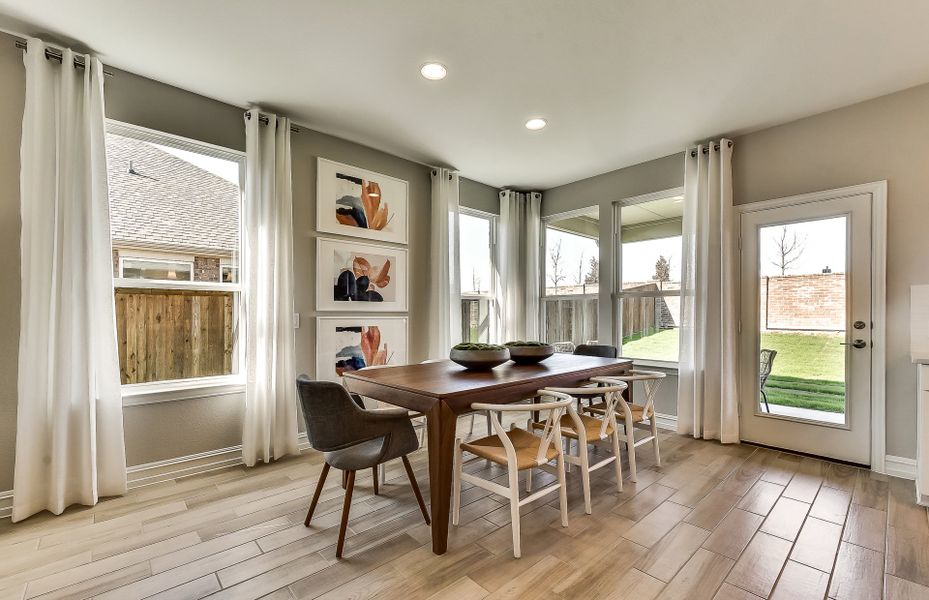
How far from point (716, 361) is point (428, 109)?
3286 millimetres

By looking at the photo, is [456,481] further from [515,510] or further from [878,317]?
[878,317]

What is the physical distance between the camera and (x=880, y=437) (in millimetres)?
2992

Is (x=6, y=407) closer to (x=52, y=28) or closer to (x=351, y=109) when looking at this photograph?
(x=52, y=28)

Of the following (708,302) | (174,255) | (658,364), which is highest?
(174,255)

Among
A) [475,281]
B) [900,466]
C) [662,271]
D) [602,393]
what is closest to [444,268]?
[475,281]

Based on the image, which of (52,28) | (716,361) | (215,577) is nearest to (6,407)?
(215,577)

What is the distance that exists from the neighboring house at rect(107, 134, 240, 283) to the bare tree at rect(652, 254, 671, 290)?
158 inches

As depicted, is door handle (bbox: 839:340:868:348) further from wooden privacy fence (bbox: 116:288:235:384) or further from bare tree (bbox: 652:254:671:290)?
wooden privacy fence (bbox: 116:288:235:384)

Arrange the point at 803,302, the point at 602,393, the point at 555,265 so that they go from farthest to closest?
the point at 555,265 → the point at 803,302 → the point at 602,393

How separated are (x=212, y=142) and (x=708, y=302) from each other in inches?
170

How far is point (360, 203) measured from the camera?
3906 mm

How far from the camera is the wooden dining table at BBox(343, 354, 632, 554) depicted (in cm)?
196

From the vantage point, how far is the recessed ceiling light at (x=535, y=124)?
3449 mm

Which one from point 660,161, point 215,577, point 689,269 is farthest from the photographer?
point 660,161
